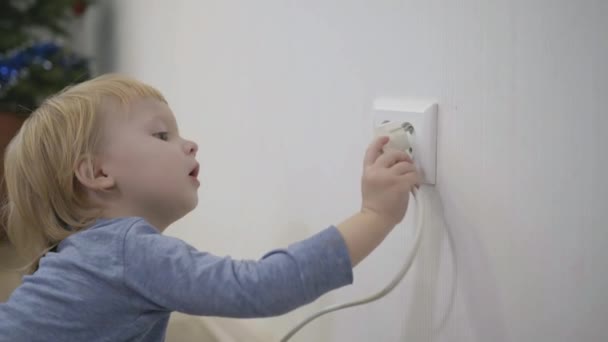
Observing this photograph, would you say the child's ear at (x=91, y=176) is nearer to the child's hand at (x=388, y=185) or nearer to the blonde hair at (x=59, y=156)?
the blonde hair at (x=59, y=156)

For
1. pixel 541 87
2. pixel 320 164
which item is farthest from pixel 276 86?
pixel 541 87

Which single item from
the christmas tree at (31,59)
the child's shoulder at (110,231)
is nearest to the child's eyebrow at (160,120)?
the child's shoulder at (110,231)

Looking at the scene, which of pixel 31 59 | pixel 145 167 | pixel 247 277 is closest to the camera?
pixel 247 277

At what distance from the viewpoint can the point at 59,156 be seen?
0.70 meters

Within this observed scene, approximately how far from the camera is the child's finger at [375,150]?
0.59m

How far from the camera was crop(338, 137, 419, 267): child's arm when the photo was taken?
56cm

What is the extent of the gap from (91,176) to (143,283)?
0.17 m

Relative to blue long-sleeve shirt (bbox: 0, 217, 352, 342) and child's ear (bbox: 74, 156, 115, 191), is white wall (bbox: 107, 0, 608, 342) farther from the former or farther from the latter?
child's ear (bbox: 74, 156, 115, 191)

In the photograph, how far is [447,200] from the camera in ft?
1.94

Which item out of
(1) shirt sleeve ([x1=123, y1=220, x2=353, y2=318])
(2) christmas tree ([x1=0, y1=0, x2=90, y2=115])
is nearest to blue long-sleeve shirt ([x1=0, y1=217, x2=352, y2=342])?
(1) shirt sleeve ([x1=123, y1=220, x2=353, y2=318])

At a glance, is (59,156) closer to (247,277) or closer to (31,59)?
(247,277)

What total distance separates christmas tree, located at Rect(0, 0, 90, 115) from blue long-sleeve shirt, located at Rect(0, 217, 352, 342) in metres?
1.03

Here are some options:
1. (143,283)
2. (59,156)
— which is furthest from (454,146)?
(59,156)

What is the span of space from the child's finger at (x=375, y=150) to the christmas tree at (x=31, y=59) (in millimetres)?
1189
